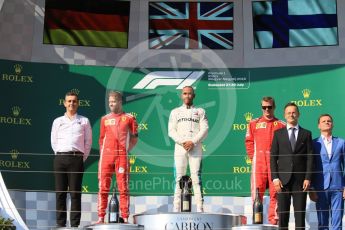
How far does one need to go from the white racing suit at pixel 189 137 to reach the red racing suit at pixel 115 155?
42cm

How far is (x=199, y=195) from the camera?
9.94 metres

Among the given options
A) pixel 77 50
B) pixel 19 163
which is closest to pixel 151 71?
pixel 77 50

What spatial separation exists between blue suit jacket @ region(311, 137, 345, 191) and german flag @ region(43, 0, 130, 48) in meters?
3.20

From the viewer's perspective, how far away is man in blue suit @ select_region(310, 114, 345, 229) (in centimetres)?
941

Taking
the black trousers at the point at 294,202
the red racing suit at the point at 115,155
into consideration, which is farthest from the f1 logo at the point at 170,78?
the black trousers at the point at 294,202

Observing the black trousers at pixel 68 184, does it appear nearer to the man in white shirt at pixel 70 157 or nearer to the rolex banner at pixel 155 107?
the man in white shirt at pixel 70 157

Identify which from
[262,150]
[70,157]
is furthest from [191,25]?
[70,157]

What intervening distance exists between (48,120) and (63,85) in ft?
1.37

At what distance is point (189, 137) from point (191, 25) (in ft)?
7.22

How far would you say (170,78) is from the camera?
12000mm

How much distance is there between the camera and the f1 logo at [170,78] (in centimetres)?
1195

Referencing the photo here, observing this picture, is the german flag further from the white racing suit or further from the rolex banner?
the white racing suit

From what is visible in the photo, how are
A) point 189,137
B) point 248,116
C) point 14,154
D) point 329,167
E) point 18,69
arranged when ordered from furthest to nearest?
point 248,116 → point 18,69 → point 14,154 → point 189,137 → point 329,167

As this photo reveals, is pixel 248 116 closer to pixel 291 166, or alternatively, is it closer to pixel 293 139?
pixel 293 139
